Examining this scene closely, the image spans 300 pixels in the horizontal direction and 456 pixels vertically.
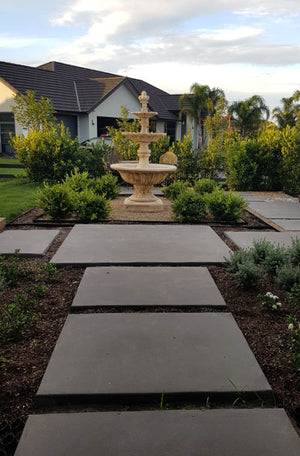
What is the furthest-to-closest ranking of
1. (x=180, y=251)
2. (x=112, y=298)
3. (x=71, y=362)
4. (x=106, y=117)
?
(x=106, y=117) < (x=180, y=251) < (x=112, y=298) < (x=71, y=362)

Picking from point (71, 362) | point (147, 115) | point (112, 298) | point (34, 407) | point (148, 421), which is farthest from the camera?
point (147, 115)

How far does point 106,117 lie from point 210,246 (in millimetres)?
24555

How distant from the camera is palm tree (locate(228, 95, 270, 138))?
35.7 m

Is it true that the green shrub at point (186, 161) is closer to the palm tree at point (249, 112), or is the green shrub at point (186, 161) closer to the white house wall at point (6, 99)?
the white house wall at point (6, 99)

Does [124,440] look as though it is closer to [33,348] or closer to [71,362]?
[71,362]

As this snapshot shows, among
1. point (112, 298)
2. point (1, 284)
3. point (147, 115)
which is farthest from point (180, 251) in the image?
point (147, 115)

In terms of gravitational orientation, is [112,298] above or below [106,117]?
below

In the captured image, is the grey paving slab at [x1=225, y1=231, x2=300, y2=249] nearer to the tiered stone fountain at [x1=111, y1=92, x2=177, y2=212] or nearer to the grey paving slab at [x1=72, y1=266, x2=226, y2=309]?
the grey paving slab at [x1=72, y1=266, x2=226, y2=309]

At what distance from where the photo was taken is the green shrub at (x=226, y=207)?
26.3 feet

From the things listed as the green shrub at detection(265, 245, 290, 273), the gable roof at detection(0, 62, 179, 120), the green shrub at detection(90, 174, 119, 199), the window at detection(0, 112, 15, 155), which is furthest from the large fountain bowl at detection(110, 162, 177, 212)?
the window at detection(0, 112, 15, 155)

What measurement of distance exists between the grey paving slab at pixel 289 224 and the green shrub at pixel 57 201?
4.05 metres

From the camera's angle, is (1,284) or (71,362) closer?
(71,362)

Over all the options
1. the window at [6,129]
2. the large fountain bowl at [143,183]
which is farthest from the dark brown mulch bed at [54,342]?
the window at [6,129]

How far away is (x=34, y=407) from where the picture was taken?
8.32ft
